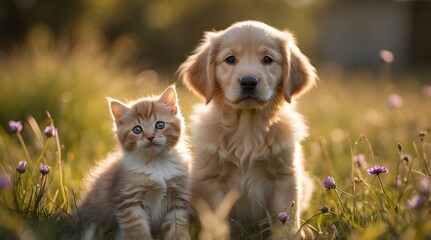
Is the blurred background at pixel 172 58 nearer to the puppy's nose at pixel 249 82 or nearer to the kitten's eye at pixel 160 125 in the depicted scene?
the puppy's nose at pixel 249 82

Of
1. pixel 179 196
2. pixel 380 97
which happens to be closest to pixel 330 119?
pixel 380 97

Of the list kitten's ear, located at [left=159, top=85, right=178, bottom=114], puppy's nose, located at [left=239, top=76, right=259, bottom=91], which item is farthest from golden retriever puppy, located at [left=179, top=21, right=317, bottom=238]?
kitten's ear, located at [left=159, top=85, right=178, bottom=114]

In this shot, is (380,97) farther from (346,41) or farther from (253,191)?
(346,41)

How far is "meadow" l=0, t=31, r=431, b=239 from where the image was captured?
289 centimetres

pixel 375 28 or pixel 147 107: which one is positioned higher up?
pixel 147 107

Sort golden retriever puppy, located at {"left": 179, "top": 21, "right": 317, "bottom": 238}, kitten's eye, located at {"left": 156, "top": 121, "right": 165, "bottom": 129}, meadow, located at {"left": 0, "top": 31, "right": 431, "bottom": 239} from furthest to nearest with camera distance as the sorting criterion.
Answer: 1. golden retriever puppy, located at {"left": 179, "top": 21, "right": 317, "bottom": 238}
2. kitten's eye, located at {"left": 156, "top": 121, "right": 165, "bottom": 129}
3. meadow, located at {"left": 0, "top": 31, "right": 431, "bottom": 239}

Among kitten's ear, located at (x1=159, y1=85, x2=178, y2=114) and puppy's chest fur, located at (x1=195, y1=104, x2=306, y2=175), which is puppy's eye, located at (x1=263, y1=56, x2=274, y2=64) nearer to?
puppy's chest fur, located at (x1=195, y1=104, x2=306, y2=175)

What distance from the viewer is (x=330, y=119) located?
8.09 metres

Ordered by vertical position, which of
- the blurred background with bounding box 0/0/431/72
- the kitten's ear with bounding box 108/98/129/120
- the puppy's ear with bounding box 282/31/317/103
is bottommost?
the blurred background with bounding box 0/0/431/72

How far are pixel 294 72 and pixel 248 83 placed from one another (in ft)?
1.78

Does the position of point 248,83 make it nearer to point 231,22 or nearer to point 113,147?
point 113,147

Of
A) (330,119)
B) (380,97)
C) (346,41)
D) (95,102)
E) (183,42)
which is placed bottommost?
(346,41)

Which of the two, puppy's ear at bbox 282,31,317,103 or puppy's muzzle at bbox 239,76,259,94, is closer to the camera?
puppy's muzzle at bbox 239,76,259,94

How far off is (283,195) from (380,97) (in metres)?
7.36
